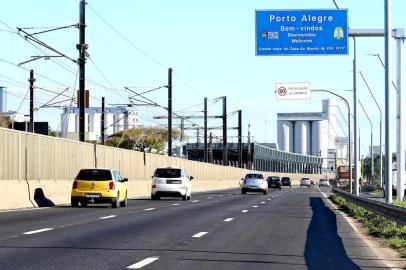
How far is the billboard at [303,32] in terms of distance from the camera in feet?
105

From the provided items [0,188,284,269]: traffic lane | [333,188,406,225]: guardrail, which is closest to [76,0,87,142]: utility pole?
[333,188,406,225]: guardrail

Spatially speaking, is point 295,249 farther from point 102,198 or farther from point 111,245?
point 102,198

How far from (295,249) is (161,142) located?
16401cm

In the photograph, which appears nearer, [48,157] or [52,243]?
[52,243]

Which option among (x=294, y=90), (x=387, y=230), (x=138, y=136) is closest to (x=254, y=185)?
(x=294, y=90)

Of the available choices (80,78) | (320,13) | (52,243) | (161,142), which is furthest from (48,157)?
(161,142)

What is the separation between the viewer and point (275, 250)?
15531mm

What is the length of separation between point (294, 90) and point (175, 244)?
34141 mm

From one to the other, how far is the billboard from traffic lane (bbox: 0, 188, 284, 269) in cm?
1063

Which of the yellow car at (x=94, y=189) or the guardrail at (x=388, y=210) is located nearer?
the guardrail at (x=388, y=210)

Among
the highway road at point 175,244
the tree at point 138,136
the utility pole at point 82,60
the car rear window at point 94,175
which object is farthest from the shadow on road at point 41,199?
the tree at point 138,136

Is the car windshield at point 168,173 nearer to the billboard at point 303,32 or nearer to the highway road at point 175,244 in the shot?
the billboard at point 303,32

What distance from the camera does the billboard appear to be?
31.9 metres

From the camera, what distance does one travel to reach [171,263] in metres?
12.9
